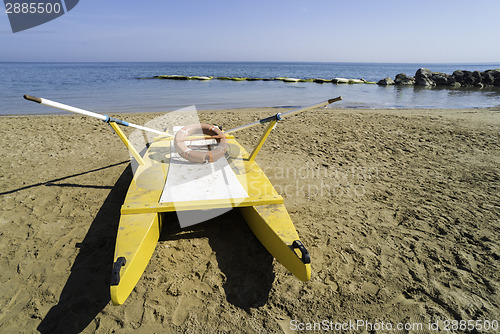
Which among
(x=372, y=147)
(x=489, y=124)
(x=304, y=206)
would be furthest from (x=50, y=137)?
(x=489, y=124)

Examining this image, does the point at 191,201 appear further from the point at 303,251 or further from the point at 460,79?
the point at 460,79

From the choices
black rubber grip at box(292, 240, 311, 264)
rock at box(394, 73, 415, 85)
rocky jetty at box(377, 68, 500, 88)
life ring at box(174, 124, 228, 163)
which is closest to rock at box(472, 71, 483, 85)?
rocky jetty at box(377, 68, 500, 88)

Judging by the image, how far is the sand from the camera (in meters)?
2.63

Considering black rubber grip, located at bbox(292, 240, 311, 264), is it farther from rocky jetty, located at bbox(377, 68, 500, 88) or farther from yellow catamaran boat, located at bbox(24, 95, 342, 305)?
rocky jetty, located at bbox(377, 68, 500, 88)

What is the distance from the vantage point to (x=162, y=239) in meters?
3.63

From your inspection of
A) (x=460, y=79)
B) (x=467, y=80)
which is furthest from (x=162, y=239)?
(x=467, y=80)

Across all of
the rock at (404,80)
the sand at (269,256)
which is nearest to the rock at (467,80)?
the rock at (404,80)

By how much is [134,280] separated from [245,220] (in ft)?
5.90

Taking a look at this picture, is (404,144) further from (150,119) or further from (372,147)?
(150,119)

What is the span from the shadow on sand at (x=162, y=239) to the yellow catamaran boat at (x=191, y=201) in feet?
0.66

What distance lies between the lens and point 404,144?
25.3 feet

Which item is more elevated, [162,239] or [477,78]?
[477,78]

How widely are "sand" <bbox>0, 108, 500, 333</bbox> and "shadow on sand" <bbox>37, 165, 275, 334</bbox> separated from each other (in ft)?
0.05

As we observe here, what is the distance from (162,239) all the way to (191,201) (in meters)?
0.80
